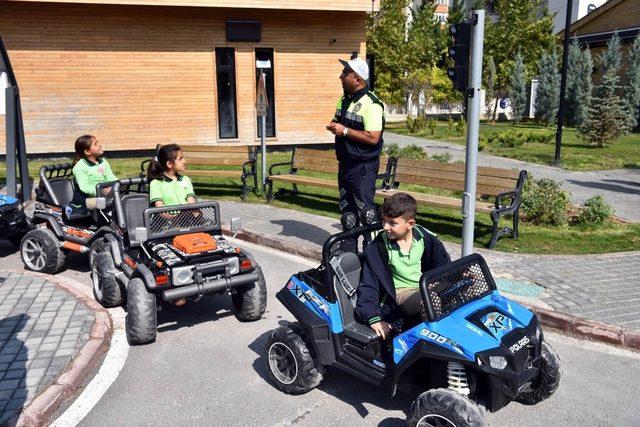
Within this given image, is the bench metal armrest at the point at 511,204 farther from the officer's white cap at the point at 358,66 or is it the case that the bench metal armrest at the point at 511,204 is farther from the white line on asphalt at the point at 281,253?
the officer's white cap at the point at 358,66

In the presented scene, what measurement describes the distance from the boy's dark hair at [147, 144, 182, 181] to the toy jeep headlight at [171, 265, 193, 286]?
1.48 metres

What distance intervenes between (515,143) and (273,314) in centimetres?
1696

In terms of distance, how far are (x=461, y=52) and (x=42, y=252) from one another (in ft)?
17.7

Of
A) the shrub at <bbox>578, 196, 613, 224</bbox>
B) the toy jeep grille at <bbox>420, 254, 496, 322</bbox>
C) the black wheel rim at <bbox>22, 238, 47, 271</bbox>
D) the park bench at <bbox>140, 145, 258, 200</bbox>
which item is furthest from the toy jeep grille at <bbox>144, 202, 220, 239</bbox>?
→ the shrub at <bbox>578, 196, 613, 224</bbox>

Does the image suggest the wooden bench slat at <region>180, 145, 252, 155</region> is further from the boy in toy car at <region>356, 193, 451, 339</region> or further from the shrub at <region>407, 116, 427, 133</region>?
the shrub at <region>407, 116, 427, 133</region>

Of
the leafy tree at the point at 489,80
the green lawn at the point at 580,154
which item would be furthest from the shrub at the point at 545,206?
the leafy tree at the point at 489,80

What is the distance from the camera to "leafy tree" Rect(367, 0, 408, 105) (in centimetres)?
3638

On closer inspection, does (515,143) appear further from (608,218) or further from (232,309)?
(232,309)

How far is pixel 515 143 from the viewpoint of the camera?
68.5 feet

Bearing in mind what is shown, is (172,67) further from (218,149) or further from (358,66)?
(358,66)

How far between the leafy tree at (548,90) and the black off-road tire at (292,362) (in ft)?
100

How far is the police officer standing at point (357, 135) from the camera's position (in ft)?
20.5

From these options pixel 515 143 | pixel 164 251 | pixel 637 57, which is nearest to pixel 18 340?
pixel 164 251

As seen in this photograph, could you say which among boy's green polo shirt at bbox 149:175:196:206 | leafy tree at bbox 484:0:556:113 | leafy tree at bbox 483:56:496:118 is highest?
leafy tree at bbox 484:0:556:113
